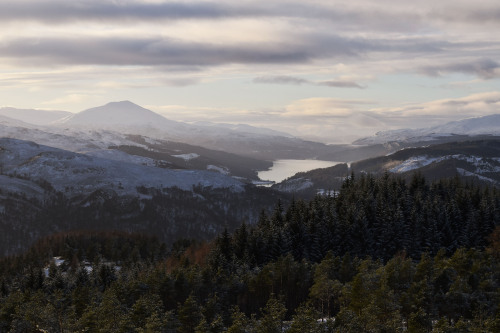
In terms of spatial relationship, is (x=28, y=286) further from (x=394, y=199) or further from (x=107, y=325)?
(x=394, y=199)

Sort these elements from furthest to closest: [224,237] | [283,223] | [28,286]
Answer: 1. [283,223]
2. [224,237]
3. [28,286]

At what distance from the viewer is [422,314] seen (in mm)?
59344

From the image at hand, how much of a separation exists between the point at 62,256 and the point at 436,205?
135 metres

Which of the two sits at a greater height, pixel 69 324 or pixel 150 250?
pixel 69 324

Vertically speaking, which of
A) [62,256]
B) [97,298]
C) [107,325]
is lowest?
[62,256]

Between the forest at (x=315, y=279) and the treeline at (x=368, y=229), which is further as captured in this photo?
the treeline at (x=368, y=229)

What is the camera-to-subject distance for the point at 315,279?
85938mm

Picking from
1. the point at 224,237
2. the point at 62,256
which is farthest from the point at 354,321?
the point at 62,256

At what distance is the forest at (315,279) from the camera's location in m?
64.2

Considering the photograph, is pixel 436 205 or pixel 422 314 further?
pixel 436 205

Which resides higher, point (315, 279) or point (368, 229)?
point (368, 229)

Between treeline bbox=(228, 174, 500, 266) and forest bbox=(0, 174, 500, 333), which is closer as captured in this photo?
forest bbox=(0, 174, 500, 333)

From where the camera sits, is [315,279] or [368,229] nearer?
[315,279]

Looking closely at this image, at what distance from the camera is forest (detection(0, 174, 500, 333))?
211 ft
